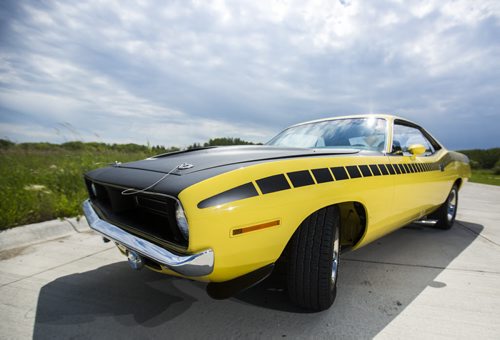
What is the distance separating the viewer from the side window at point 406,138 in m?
2.80

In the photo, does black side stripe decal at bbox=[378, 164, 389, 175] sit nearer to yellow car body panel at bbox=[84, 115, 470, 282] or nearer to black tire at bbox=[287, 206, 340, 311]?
yellow car body panel at bbox=[84, 115, 470, 282]

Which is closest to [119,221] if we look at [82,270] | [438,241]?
[82,270]

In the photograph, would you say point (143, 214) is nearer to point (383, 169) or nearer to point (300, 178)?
point (300, 178)

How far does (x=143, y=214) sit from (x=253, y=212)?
0.97 m

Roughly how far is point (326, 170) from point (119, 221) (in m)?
1.34

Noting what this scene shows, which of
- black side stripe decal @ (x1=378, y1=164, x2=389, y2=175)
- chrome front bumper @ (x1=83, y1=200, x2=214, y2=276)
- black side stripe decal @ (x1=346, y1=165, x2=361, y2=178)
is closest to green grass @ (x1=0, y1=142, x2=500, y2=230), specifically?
chrome front bumper @ (x1=83, y1=200, x2=214, y2=276)

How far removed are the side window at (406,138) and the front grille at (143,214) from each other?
2.09m

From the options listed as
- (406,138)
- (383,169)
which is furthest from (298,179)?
(406,138)

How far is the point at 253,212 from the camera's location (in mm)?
1399

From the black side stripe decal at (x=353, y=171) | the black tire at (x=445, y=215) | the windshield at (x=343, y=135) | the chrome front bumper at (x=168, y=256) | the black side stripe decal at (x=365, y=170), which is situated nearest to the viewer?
the chrome front bumper at (x=168, y=256)

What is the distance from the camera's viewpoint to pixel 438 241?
346 centimetres

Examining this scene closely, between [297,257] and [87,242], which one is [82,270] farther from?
[297,257]

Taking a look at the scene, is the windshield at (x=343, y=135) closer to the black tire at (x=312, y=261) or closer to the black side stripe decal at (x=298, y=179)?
the black side stripe decal at (x=298, y=179)

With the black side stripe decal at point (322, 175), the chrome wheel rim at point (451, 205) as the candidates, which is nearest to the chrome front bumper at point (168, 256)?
the black side stripe decal at point (322, 175)
